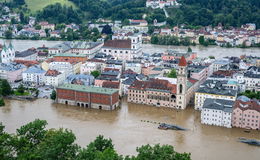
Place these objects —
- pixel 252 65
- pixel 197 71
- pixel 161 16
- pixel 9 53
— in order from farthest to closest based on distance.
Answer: pixel 161 16
pixel 9 53
pixel 252 65
pixel 197 71

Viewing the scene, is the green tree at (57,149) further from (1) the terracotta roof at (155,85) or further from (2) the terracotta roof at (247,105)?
(1) the terracotta roof at (155,85)

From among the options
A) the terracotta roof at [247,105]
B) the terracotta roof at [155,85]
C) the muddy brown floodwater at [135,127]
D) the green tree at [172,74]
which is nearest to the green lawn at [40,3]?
the green tree at [172,74]

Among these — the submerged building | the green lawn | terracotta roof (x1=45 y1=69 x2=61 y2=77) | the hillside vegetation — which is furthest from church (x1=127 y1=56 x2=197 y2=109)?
the green lawn

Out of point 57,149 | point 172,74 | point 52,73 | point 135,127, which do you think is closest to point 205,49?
point 172,74

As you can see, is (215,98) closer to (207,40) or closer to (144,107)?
(144,107)

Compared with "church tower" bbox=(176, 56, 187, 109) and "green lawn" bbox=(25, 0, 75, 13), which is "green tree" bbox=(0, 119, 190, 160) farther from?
"green lawn" bbox=(25, 0, 75, 13)

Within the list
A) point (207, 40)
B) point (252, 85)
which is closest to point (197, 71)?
point (252, 85)
